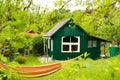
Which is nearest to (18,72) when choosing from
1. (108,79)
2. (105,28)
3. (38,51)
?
(108,79)

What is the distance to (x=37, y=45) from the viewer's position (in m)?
31.4

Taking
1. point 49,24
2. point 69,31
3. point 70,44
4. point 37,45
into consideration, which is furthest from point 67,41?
Result: point 37,45

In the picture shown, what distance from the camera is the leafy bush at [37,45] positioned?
103 ft

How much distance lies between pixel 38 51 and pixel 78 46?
231 inches

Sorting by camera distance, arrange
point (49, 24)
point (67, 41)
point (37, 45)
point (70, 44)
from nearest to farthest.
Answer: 1. point (49, 24)
2. point (70, 44)
3. point (67, 41)
4. point (37, 45)

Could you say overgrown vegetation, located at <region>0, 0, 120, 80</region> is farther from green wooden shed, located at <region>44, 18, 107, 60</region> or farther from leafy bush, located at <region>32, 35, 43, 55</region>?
green wooden shed, located at <region>44, 18, 107, 60</region>

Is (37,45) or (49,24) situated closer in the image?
(49,24)

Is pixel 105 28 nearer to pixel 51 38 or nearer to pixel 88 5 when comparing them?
pixel 51 38

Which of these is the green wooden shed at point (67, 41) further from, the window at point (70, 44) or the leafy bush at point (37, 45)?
the leafy bush at point (37, 45)

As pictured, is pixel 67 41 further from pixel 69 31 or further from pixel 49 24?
pixel 49 24

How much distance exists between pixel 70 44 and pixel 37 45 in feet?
18.3

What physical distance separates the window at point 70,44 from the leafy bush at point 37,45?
16.5 ft

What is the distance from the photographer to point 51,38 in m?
27.1

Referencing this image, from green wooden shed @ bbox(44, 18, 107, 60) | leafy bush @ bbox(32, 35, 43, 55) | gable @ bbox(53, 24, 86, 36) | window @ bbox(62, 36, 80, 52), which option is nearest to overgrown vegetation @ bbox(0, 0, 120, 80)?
leafy bush @ bbox(32, 35, 43, 55)
